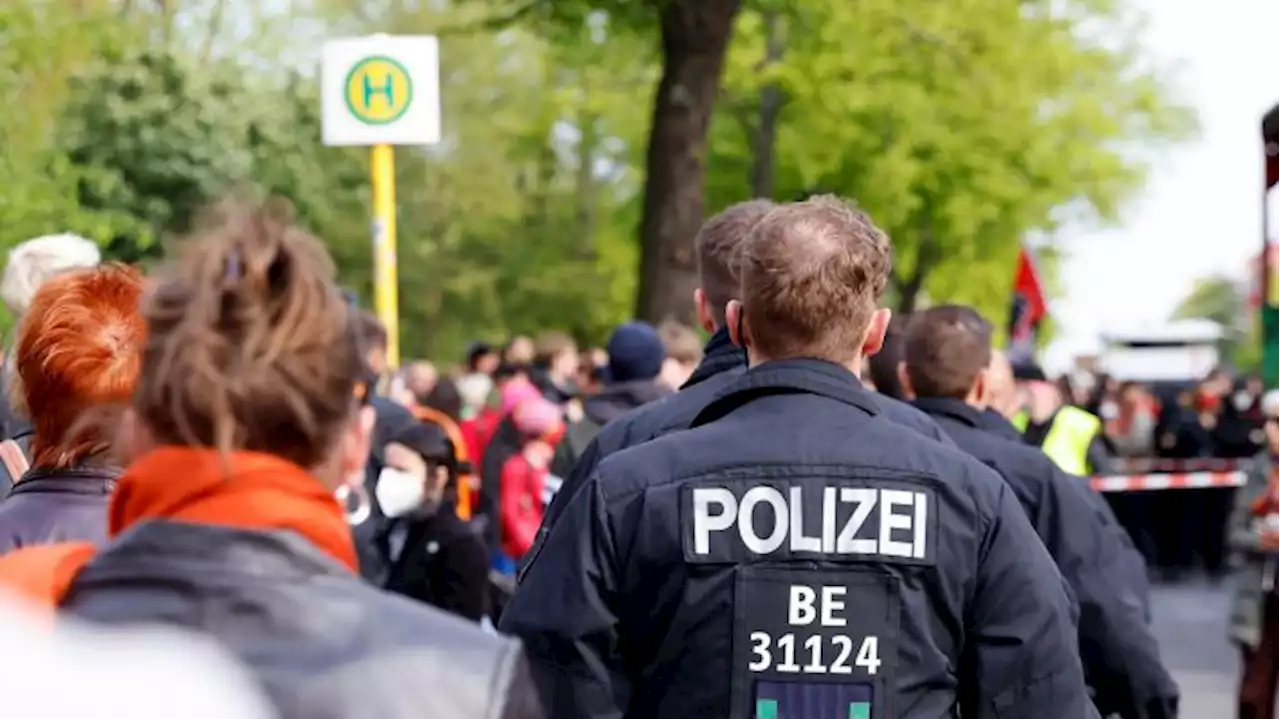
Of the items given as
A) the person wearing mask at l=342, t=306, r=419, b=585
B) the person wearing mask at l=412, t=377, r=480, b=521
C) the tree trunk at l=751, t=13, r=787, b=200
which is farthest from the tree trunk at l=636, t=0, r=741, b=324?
the person wearing mask at l=342, t=306, r=419, b=585

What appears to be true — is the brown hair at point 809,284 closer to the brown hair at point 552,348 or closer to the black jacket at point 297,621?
the black jacket at point 297,621

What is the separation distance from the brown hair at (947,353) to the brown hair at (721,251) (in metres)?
0.80

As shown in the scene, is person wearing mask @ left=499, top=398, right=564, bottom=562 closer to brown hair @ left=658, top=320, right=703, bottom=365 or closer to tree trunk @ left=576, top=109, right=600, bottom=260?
brown hair @ left=658, top=320, right=703, bottom=365

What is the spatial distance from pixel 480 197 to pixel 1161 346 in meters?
16.8

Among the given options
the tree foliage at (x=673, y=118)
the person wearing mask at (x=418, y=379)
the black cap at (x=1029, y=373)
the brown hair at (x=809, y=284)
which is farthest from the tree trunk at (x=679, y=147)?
the brown hair at (x=809, y=284)

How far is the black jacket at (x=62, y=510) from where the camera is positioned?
3715 mm

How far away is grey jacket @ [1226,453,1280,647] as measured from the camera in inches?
391

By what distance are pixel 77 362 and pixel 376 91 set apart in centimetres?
771

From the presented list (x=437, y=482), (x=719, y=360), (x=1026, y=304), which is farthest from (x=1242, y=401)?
(x=719, y=360)

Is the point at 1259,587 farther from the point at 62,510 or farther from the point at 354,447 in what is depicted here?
the point at 354,447

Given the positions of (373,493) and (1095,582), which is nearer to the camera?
(1095,582)

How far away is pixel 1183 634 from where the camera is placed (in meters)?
15.9

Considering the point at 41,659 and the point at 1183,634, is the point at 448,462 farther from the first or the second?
the point at 1183,634

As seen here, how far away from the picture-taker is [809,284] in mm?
3924
